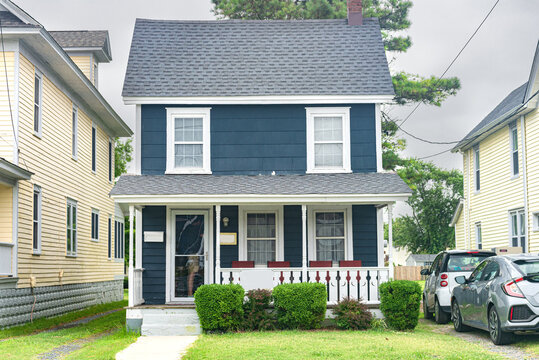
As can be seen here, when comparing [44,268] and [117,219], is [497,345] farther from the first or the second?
[117,219]

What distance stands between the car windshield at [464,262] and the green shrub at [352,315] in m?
2.38

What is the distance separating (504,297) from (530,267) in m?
0.74

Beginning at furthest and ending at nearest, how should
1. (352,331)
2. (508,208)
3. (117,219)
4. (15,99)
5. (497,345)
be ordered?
(117,219) < (508,208) < (15,99) < (352,331) < (497,345)

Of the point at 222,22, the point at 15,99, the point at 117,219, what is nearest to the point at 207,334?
the point at 15,99

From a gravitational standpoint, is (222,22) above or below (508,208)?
above

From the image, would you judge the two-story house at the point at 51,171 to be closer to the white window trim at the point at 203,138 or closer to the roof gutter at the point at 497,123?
the white window trim at the point at 203,138

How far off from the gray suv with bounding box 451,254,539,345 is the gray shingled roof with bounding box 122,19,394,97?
648 centimetres

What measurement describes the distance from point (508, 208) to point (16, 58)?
643 inches

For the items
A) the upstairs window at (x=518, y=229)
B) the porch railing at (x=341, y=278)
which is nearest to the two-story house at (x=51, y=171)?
the porch railing at (x=341, y=278)

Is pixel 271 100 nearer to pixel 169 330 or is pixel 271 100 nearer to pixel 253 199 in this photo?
pixel 253 199

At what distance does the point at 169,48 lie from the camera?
1891 cm

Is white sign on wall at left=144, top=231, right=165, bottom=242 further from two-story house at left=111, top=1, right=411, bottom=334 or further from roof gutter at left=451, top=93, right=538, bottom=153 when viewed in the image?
roof gutter at left=451, top=93, right=538, bottom=153

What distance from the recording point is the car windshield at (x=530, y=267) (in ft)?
36.3

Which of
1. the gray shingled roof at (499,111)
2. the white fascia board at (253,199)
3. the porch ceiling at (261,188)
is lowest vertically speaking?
the white fascia board at (253,199)
